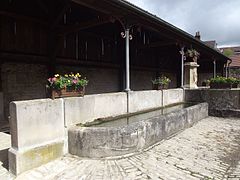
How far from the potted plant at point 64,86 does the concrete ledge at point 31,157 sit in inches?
36.3

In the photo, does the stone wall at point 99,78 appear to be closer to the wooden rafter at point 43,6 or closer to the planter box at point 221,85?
the wooden rafter at point 43,6

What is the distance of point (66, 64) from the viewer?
8367mm

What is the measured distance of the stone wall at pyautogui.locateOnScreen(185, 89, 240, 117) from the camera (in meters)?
8.24

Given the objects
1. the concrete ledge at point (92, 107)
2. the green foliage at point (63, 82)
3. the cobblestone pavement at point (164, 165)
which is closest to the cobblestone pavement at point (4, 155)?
the cobblestone pavement at point (164, 165)

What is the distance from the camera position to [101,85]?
10.1 m

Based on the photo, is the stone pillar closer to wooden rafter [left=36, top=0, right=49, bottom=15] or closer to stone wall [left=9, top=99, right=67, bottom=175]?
wooden rafter [left=36, top=0, right=49, bottom=15]

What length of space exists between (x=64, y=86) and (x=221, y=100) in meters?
6.71

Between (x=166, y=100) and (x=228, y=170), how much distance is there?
4300 mm

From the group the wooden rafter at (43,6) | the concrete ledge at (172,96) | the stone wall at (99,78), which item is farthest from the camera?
the stone wall at (99,78)

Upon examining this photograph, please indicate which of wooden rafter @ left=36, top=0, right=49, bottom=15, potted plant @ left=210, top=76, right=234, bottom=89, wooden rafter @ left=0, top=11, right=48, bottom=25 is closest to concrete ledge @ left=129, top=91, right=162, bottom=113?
potted plant @ left=210, top=76, right=234, bottom=89

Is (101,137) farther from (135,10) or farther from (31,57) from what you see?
(31,57)

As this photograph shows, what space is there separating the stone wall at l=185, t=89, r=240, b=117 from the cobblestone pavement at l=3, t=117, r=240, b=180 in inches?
133

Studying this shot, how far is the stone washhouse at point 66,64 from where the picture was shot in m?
3.59

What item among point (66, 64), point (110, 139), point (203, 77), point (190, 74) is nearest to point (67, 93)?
point (110, 139)
